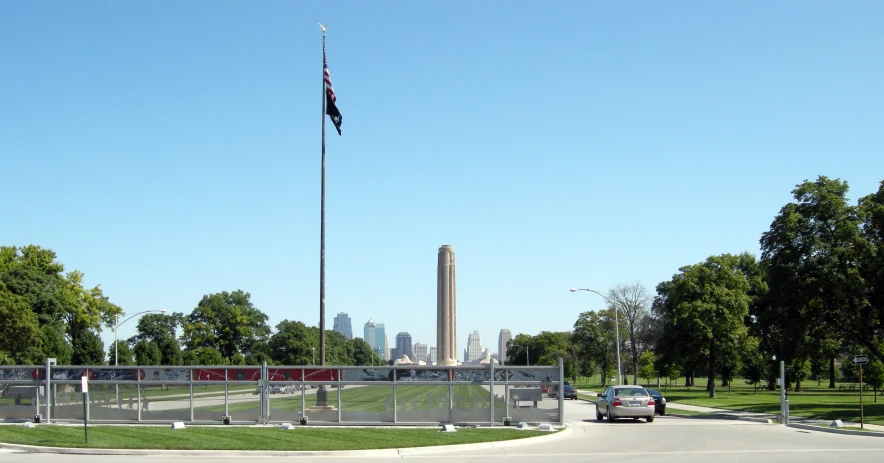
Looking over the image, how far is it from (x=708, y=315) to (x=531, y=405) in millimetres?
39941

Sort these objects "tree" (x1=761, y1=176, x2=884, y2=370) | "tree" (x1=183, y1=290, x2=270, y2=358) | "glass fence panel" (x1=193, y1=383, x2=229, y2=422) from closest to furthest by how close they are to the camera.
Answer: "glass fence panel" (x1=193, y1=383, x2=229, y2=422)
"tree" (x1=761, y1=176, x2=884, y2=370)
"tree" (x1=183, y1=290, x2=270, y2=358)

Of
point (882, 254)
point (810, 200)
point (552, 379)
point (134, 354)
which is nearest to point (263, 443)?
point (552, 379)

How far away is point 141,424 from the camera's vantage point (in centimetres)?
2894

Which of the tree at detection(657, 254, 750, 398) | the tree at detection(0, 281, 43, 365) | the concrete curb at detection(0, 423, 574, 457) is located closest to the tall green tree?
the tree at detection(657, 254, 750, 398)

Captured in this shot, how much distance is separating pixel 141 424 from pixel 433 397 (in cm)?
1043

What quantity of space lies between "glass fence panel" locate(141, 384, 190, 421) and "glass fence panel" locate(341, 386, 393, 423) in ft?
18.8

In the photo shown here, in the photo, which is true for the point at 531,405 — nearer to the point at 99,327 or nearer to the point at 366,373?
the point at 366,373

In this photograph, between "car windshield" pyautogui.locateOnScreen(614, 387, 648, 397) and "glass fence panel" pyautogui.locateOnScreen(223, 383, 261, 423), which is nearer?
"glass fence panel" pyautogui.locateOnScreen(223, 383, 261, 423)

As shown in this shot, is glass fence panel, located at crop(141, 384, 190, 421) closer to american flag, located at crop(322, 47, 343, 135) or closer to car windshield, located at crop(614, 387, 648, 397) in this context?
american flag, located at crop(322, 47, 343, 135)

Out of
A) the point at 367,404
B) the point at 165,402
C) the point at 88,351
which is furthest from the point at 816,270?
the point at 88,351

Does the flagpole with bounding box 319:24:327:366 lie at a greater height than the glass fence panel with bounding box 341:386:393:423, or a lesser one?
greater

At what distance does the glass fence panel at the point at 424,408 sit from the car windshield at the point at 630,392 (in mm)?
7579

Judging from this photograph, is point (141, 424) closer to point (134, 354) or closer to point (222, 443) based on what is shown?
point (222, 443)

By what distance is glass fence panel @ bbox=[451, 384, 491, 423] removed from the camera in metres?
28.8
